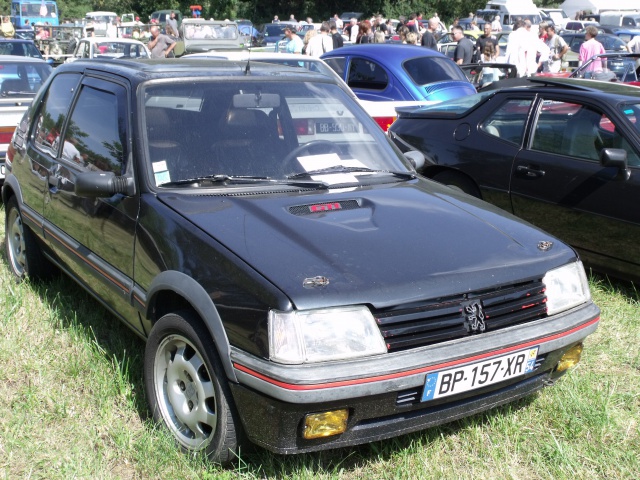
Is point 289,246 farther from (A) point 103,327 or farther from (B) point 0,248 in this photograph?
(B) point 0,248

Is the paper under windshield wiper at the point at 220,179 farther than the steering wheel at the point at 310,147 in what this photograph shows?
No

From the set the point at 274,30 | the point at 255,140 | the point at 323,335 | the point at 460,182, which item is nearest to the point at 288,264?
the point at 323,335

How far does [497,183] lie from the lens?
231 inches

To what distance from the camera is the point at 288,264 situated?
2.83 m

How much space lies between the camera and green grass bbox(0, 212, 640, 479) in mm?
3105

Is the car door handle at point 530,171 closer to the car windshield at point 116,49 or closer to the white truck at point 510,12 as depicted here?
the car windshield at point 116,49

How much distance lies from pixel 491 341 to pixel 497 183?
3.19 meters

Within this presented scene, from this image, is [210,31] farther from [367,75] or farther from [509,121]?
[509,121]

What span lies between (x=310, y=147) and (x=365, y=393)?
159cm

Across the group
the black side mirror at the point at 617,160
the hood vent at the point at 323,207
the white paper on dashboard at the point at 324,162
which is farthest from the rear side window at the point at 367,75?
the hood vent at the point at 323,207

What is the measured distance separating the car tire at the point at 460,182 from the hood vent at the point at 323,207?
9.38 ft

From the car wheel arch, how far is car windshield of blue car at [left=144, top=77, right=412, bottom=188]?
541 millimetres

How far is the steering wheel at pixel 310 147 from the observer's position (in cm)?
377

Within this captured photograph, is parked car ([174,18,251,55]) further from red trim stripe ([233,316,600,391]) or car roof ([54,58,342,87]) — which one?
red trim stripe ([233,316,600,391])
